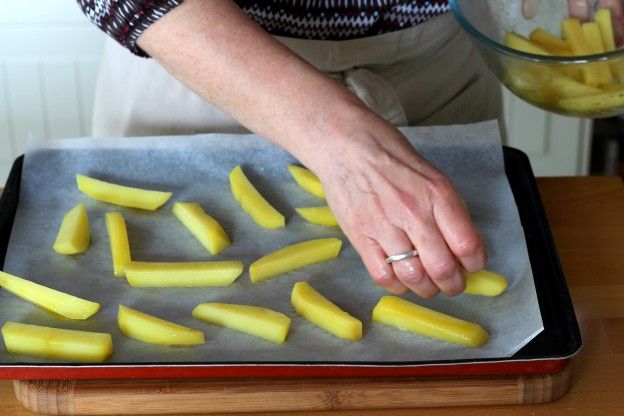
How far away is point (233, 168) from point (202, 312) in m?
0.36

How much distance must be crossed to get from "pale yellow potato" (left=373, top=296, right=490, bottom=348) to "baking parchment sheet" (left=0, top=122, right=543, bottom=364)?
0.4 inches

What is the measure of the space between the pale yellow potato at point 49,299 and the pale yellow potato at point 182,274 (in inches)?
3.0

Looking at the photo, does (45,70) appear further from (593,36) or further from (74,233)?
(593,36)

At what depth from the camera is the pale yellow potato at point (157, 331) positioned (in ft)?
4.16

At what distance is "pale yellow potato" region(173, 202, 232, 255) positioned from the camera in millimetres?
1465

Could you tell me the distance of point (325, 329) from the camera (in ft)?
4.27

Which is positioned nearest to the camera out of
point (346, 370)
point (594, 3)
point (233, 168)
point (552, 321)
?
point (346, 370)

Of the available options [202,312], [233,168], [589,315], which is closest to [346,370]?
[202,312]

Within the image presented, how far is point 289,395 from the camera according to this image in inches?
46.8

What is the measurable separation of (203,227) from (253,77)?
29cm

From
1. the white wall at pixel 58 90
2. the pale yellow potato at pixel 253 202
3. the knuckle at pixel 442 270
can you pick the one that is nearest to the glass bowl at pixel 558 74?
the knuckle at pixel 442 270

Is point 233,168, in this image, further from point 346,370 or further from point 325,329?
point 346,370

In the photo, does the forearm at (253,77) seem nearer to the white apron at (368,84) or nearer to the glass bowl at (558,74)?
the glass bowl at (558,74)

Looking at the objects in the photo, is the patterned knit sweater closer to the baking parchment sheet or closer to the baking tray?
the baking parchment sheet
